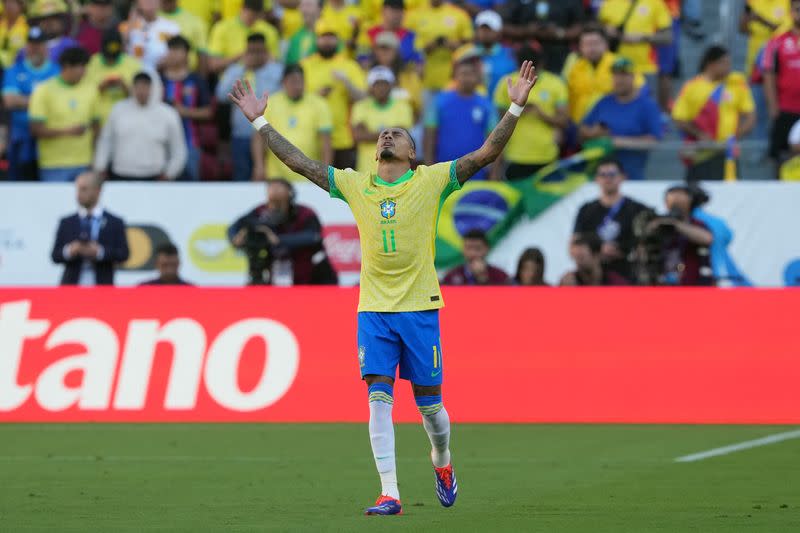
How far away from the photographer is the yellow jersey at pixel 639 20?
69.3 feet

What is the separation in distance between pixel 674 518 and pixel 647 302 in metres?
6.89

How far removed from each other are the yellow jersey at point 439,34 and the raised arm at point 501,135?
11393mm

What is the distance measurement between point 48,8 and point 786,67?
30.9 feet

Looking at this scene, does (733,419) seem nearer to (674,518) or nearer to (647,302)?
(647,302)

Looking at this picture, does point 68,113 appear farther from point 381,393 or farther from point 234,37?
point 381,393

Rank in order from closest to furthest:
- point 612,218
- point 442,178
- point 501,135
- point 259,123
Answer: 1. point 501,135
2. point 442,178
3. point 259,123
4. point 612,218

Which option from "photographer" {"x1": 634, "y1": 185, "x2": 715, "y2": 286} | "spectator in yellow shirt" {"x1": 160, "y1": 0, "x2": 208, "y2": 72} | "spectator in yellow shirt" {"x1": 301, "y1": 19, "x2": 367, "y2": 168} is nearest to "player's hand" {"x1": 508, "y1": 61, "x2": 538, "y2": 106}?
"photographer" {"x1": 634, "y1": 185, "x2": 715, "y2": 286}

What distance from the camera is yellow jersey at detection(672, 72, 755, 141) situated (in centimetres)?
2012

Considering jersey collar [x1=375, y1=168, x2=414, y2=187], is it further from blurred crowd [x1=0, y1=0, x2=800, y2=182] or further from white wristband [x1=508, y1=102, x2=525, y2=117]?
blurred crowd [x1=0, y1=0, x2=800, y2=182]

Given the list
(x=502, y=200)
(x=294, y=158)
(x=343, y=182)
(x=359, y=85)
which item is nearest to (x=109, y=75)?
(x=359, y=85)

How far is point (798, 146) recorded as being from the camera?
19.3 meters

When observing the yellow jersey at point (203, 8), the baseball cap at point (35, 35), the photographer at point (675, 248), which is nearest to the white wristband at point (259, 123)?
the photographer at point (675, 248)

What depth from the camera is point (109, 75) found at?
65.5 ft

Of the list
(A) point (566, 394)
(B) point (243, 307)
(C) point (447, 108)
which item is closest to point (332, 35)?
(C) point (447, 108)
